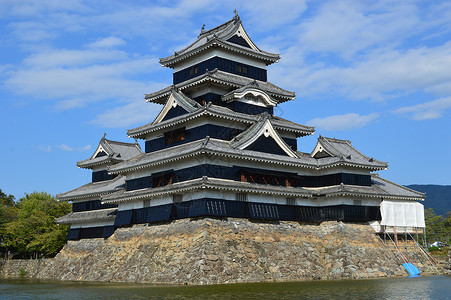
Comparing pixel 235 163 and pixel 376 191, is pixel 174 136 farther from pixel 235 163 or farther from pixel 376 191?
pixel 376 191

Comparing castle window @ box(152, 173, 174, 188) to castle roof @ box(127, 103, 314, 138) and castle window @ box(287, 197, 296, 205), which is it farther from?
castle window @ box(287, 197, 296, 205)

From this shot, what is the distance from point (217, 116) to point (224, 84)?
4.93 meters

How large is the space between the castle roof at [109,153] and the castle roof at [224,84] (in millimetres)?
9298

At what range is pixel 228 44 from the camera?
4153cm

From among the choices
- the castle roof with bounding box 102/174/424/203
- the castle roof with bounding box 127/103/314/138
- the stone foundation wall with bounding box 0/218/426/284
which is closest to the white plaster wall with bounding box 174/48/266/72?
the castle roof with bounding box 127/103/314/138

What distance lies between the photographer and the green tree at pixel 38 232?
53812 millimetres

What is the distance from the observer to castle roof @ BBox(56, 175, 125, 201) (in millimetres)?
46612

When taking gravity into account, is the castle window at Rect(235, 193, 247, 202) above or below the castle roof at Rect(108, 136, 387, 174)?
below

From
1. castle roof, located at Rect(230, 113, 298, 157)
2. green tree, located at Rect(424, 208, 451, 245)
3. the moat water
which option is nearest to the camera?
the moat water

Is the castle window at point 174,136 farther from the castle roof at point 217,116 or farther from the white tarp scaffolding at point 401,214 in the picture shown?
the white tarp scaffolding at point 401,214

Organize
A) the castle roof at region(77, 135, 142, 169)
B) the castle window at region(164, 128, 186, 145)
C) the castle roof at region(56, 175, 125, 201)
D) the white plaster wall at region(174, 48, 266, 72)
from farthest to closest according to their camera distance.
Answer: the castle roof at region(77, 135, 142, 169) → the castle roof at region(56, 175, 125, 201) → the white plaster wall at region(174, 48, 266, 72) → the castle window at region(164, 128, 186, 145)

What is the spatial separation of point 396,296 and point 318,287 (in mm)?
5528

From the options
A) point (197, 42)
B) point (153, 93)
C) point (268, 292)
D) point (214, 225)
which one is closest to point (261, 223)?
point (214, 225)

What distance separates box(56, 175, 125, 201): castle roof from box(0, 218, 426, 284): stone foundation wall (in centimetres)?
670
